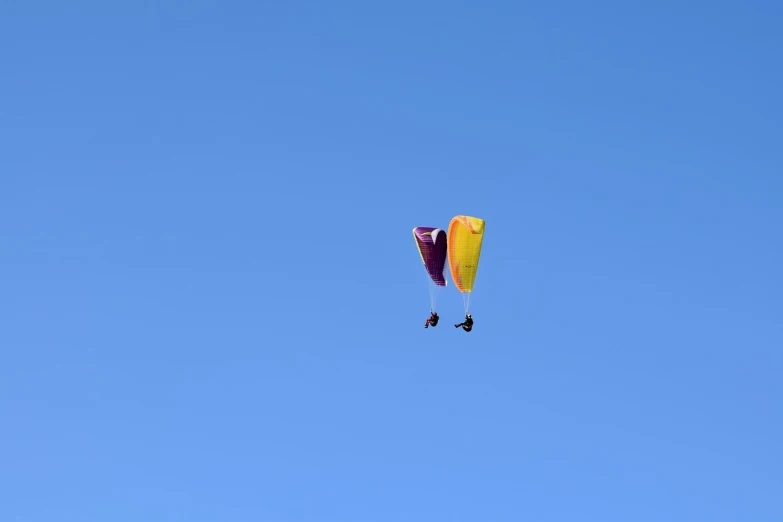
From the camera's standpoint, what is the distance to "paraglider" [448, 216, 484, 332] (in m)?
84.2

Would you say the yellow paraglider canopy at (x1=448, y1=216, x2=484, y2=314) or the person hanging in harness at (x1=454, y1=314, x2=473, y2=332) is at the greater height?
the yellow paraglider canopy at (x1=448, y1=216, x2=484, y2=314)

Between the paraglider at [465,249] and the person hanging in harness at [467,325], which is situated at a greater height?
the paraglider at [465,249]

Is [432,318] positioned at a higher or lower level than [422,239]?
lower

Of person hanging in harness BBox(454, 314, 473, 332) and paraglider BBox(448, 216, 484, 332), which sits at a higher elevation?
paraglider BBox(448, 216, 484, 332)

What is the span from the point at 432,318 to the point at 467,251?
4724 mm

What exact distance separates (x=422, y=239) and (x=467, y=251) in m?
3.65

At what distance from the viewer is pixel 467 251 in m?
84.4

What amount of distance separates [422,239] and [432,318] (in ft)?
17.9

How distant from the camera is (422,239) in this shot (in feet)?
284

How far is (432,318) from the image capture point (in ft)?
277

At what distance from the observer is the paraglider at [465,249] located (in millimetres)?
84188

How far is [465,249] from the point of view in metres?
84.5
